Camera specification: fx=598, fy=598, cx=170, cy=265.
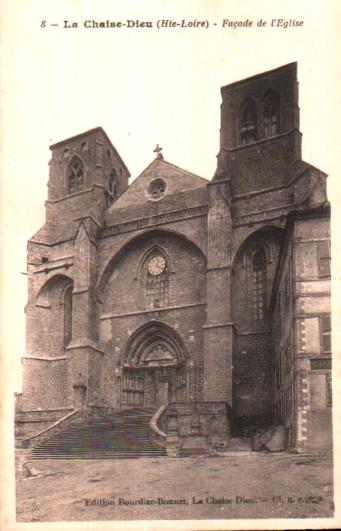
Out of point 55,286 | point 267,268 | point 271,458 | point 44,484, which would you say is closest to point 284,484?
point 271,458

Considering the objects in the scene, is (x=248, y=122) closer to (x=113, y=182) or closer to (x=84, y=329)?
(x=113, y=182)

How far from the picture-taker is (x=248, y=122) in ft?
84.2

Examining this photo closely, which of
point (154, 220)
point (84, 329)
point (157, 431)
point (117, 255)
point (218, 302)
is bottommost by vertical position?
point (157, 431)

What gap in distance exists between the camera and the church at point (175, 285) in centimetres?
2144

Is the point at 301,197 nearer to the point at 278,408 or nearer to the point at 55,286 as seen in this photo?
the point at 278,408

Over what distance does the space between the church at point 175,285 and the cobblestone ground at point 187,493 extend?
561cm

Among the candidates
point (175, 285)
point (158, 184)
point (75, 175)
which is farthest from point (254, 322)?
point (75, 175)

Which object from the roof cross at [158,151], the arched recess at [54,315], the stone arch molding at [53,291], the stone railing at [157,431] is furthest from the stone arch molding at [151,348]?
the roof cross at [158,151]

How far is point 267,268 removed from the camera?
22.6m

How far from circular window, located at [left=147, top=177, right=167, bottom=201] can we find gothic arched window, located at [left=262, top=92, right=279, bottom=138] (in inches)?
192

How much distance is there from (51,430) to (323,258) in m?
11.0

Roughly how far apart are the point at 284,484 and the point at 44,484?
16.9ft

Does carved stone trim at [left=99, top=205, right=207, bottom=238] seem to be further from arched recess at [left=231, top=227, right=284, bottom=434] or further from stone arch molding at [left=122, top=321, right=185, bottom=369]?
stone arch molding at [left=122, top=321, right=185, bottom=369]

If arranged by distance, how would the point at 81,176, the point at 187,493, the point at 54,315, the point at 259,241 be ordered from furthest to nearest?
the point at 81,176, the point at 54,315, the point at 259,241, the point at 187,493
